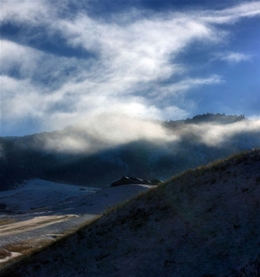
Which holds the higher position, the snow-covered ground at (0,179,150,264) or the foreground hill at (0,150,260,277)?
the foreground hill at (0,150,260,277)

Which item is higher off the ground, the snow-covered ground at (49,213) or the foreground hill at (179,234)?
the foreground hill at (179,234)

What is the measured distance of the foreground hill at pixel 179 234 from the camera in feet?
65.2

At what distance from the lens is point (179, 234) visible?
23.3 metres

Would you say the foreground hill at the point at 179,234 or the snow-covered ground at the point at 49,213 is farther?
the snow-covered ground at the point at 49,213

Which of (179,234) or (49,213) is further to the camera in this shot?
(49,213)

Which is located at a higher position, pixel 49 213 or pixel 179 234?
pixel 179 234

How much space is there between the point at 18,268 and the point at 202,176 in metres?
13.5

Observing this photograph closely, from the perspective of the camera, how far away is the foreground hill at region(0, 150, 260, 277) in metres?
19.9

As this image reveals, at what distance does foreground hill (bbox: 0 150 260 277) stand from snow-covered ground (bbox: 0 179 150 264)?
10121 mm

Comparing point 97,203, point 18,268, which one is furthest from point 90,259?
point 97,203

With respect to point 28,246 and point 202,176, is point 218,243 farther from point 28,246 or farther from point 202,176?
point 28,246

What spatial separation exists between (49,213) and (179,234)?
208ft

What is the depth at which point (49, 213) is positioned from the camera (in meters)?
83.2

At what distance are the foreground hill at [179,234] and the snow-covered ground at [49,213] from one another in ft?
33.2
